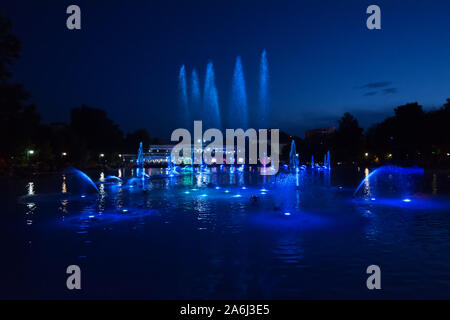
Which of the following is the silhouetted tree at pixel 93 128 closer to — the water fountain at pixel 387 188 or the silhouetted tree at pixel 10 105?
the silhouetted tree at pixel 10 105

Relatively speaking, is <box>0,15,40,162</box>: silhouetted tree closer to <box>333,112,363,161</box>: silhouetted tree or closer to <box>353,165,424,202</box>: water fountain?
<box>353,165,424,202</box>: water fountain

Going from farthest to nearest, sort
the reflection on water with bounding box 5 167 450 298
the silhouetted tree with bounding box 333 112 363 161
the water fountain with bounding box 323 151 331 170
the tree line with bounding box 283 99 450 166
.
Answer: the silhouetted tree with bounding box 333 112 363 161, the water fountain with bounding box 323 151 331 170, the tree line with bounding box 283 99 450 166, the reflection on water with bounding box 5 167 450 298

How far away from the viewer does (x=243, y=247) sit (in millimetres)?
9859

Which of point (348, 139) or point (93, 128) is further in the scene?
point (348, 139)

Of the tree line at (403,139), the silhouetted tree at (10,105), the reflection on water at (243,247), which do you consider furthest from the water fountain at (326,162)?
the reflection on water at (243,247)

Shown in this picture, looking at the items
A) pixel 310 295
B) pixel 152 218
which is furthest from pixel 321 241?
pixel 152 218

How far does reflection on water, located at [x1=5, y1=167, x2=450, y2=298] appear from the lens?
7008 millimetres

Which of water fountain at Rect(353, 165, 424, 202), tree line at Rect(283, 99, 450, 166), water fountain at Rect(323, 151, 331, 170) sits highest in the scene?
tree line at Rect(283, 99, 450, 166)

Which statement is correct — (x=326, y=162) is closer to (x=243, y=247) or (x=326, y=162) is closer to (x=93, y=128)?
(x=93, y=128)

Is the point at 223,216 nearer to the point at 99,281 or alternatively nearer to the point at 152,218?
the point at 152,218

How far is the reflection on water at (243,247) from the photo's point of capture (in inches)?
276

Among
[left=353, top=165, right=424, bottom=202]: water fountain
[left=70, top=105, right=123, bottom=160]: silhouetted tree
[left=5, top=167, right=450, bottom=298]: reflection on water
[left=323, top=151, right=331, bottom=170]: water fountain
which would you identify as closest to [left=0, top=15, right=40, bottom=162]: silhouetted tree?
[left=5, top=167, right=450, bottom=298]: reflection on water

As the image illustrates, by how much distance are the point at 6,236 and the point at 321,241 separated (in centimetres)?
885

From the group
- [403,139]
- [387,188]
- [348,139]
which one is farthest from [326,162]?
[387,188]
